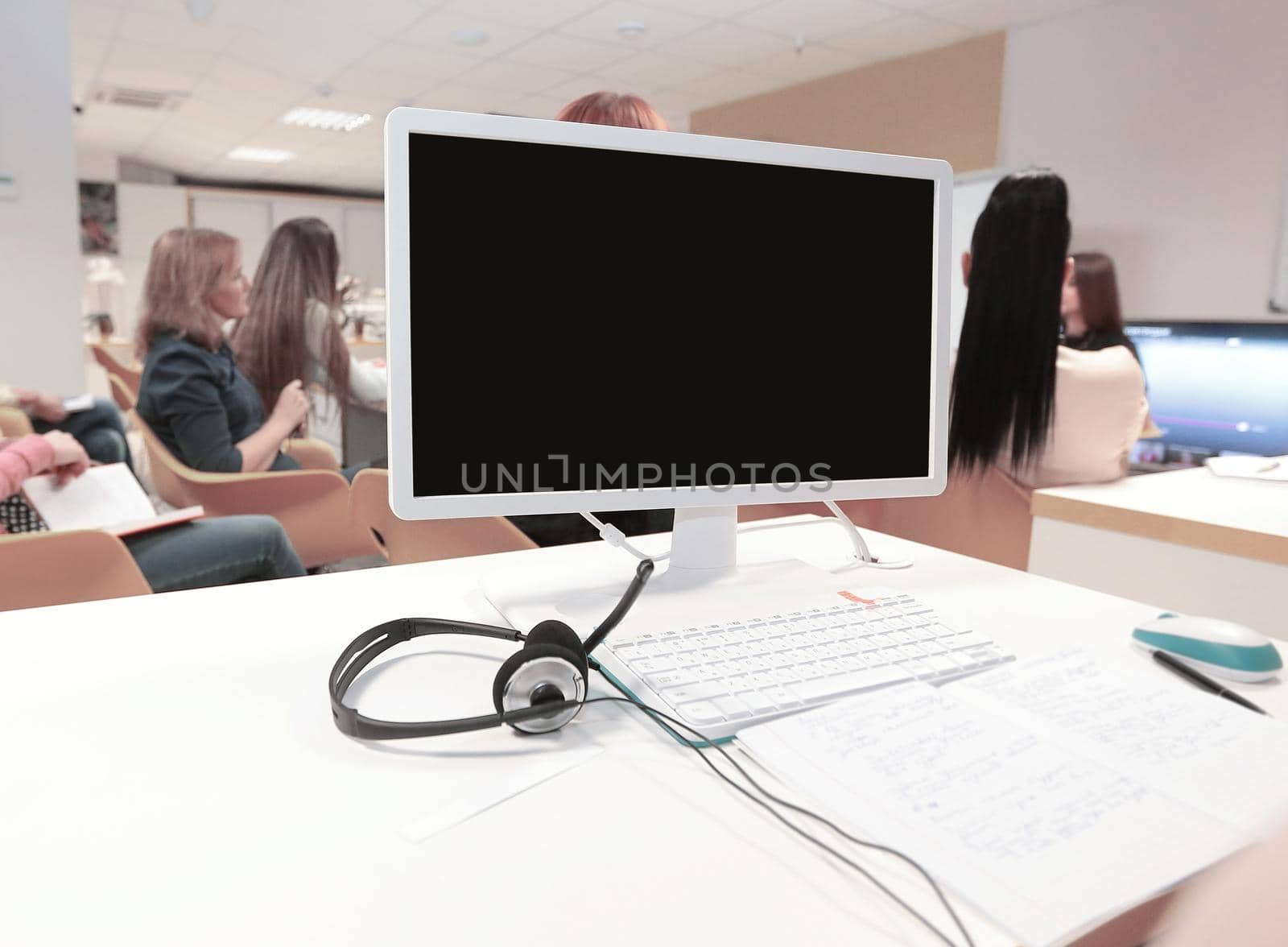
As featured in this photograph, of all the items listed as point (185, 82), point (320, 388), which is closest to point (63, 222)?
point (320, 388)

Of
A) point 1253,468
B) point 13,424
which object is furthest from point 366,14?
point 1253,468

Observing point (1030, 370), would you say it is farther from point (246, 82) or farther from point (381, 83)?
point (246, 82)

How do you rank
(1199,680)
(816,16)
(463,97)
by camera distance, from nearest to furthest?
1. (1199,680)
2. (816,16)
3. (463,97)

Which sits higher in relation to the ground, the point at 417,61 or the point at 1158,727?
the point at 417,61

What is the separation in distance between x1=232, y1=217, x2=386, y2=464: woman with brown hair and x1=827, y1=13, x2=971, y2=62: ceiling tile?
3.51 m

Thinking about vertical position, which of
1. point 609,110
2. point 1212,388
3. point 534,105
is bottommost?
point 1212,388

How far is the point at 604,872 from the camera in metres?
0.47

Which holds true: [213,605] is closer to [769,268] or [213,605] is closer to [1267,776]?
[769,268]

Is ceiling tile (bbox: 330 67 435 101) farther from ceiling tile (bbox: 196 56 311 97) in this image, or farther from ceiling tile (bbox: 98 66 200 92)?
ceiling tile (bbox: 98 66 200 92)

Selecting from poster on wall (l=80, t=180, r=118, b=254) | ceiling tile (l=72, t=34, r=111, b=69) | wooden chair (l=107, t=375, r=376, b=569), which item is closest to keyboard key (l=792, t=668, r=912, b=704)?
wooden chair (l=107, t=375, r=376, b=569)

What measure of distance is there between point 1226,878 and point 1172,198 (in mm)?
4882

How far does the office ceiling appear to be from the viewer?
15.5 ft

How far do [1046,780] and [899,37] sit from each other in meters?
5.37

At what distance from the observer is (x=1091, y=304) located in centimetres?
338
